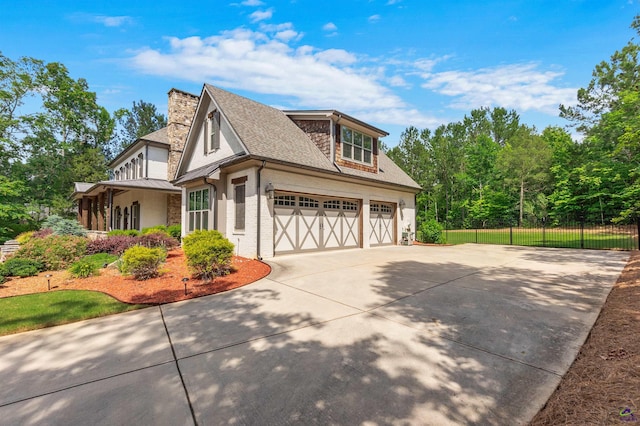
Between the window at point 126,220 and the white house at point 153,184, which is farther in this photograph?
the window at point 126,220

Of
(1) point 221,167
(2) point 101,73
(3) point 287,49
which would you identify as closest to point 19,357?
(1) point 221,167

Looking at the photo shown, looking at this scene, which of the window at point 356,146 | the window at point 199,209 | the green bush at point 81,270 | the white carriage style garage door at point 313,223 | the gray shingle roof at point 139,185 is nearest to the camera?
the green bush at point 81,270

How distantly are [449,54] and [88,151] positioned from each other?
38.5m

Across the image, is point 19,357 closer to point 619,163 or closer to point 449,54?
point 449,54

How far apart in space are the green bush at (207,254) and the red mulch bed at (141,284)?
9.4 inches

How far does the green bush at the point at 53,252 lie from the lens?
26.6 ft

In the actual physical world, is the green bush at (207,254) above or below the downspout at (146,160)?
below

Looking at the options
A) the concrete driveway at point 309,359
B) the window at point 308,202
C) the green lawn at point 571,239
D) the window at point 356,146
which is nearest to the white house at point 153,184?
the window at point 308,202

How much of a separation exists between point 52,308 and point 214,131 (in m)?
9.58

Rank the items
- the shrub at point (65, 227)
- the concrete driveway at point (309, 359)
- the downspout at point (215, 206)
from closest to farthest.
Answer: the concrete driveway at point (309, 359) → the downspout at point (215, 206) → the shrub at point (65, 227)

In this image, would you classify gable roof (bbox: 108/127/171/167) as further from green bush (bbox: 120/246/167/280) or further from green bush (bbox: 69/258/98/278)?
green bush (bbox: 120/246/167/280)

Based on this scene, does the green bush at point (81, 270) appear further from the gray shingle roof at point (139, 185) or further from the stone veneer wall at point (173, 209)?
the stone veneer wall at point (173, 209)

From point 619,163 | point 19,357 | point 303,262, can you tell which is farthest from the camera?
point 619,163

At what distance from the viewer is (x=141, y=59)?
12031 mm
